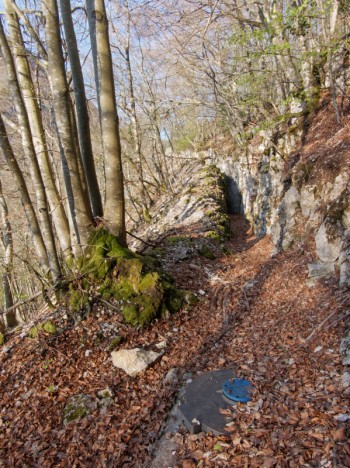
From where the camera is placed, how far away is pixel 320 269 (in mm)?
4859

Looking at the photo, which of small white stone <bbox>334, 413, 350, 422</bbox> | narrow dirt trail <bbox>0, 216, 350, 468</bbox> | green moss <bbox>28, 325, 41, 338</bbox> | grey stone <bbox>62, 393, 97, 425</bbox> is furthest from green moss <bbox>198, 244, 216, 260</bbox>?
small white stone <bbox>334, 413, 350, 422</bbox>

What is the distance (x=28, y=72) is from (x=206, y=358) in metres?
6.36

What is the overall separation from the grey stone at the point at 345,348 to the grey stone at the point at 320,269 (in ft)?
5.29

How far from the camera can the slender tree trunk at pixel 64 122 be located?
4598 millimetres

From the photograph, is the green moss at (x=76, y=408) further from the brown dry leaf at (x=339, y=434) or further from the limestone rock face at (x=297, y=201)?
the limestone rock face at (x=297, y=201)

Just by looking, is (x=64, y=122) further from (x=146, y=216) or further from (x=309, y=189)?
(x=146, y=216)

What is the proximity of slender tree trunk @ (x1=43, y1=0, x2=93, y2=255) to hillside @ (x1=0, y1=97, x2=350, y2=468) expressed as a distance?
163 centimetres

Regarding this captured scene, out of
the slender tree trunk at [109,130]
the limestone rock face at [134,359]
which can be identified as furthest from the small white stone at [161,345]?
the slender tree trunk at [109,130]

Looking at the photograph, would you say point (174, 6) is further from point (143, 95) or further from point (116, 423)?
point (116, 423)

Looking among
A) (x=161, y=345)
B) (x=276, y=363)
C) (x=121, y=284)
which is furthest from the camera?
(x=121, y=284)

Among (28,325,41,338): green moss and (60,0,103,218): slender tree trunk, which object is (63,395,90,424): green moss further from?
(60,0,103,218): slender tree trunk

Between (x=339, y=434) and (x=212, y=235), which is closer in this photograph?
(x=339, y=434)

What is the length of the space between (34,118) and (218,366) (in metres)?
5.80

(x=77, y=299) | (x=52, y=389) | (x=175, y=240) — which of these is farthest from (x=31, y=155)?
(x=52, y=389)
